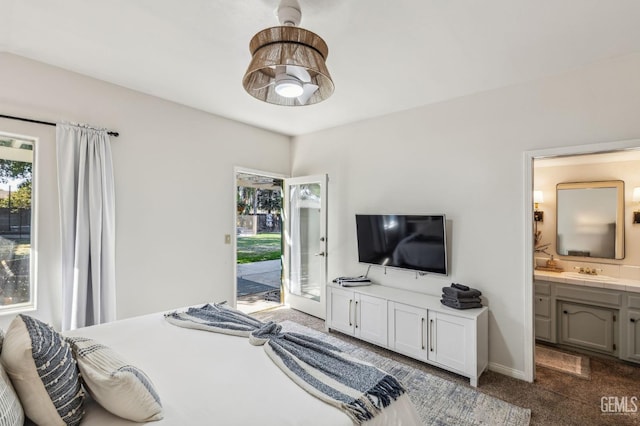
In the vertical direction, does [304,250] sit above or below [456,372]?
above

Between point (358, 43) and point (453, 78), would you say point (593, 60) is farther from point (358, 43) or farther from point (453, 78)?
point (358, 43)

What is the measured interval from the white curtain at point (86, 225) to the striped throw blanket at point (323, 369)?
102 cm

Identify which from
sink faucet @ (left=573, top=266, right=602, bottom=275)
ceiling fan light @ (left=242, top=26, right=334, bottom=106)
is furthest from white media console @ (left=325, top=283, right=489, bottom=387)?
ceiling fan light @ (left=242, top=26, right=334, bottom=106)

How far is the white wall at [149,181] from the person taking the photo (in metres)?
2.52

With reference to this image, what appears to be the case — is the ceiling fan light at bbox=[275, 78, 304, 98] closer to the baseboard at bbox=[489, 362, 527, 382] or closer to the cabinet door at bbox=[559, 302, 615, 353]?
the baseboard at bbox=[489, 362, 527, 382]

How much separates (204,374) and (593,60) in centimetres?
354

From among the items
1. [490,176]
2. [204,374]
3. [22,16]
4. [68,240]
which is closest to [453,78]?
[490,176]

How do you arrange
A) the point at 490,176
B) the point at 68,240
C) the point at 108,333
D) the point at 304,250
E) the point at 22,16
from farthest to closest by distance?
the point at 304,250 < the point at 490,176 < the point at 68,240 < the point at 108,333 < the point at 22,16

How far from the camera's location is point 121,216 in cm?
297

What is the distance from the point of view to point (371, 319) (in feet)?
11.0

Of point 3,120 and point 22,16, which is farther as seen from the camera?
point 3,120

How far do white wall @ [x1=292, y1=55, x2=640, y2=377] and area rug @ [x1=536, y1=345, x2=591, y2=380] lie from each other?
551 millimetres

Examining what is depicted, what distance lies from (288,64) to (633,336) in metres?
4.03

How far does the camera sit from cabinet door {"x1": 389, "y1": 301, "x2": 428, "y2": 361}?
294 cm
